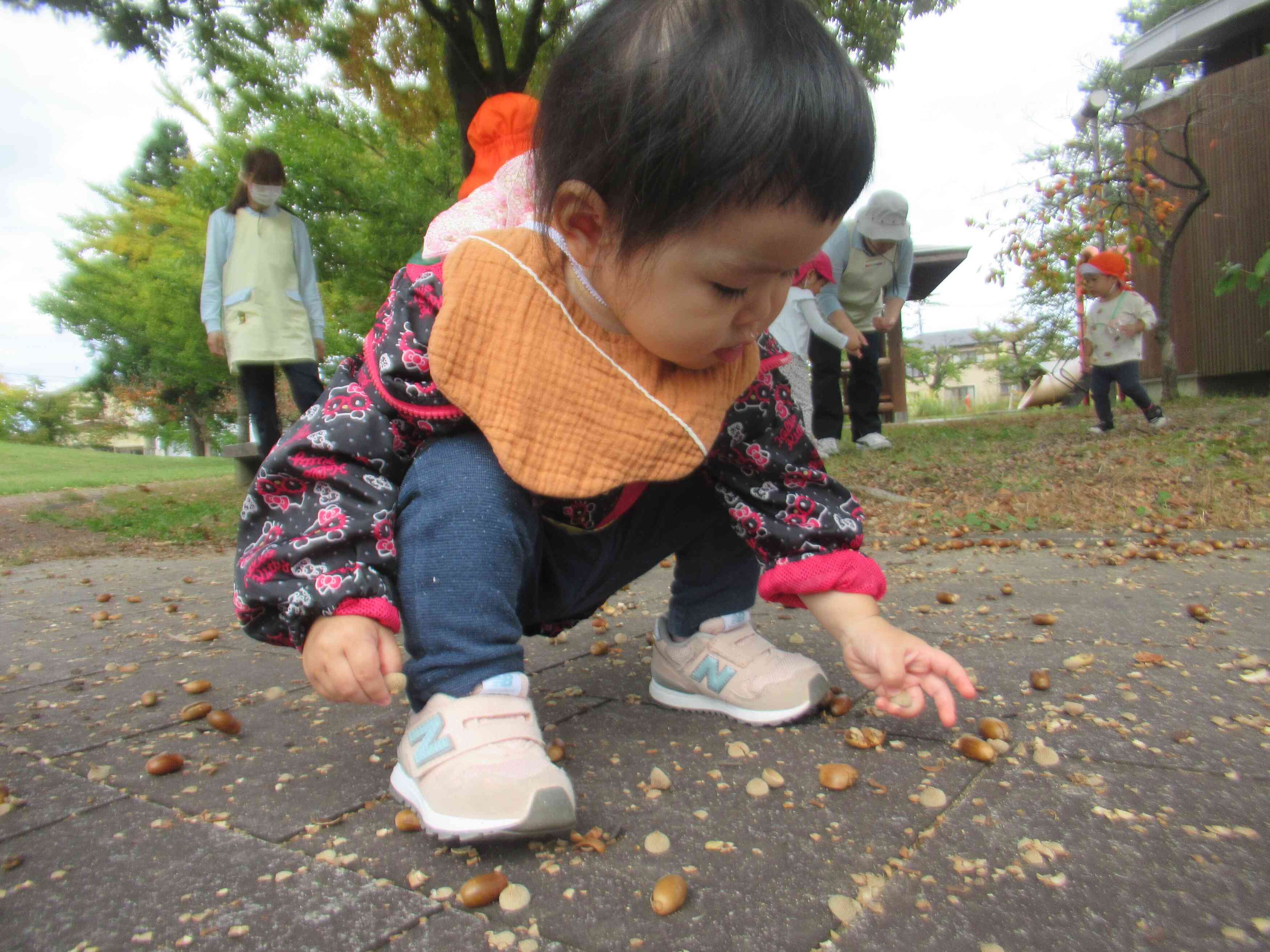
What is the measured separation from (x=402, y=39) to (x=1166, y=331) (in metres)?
7.31

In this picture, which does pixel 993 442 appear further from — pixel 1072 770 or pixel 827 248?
pixel 1072 770

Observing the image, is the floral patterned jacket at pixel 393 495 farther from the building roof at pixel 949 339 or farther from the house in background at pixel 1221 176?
the building roof at pixel 949 339

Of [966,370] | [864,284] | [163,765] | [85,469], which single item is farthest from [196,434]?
[966,370]

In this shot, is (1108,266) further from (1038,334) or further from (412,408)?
(1038,334)

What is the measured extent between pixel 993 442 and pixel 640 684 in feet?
16.4

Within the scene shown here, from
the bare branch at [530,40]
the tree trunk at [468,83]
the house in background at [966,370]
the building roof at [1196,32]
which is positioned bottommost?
the house in background at [966,370]

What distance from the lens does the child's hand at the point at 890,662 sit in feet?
3.55

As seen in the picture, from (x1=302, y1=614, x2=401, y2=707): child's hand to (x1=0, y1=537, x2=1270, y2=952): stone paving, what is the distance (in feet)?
0.52

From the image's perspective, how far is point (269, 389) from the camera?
4.70m

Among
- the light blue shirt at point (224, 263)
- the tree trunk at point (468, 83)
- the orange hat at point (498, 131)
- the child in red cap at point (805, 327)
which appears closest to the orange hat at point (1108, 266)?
the child in red cap at point (805, 327)

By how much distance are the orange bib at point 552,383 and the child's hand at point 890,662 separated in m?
0.30

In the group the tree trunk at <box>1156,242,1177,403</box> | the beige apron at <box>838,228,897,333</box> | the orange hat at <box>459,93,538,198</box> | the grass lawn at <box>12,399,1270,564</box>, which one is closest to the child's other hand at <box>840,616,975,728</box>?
the orange hat at <box>459,93,538,198</box>

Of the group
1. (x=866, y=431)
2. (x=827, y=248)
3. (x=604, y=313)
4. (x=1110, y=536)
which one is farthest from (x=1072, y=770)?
(x=866, y=431)

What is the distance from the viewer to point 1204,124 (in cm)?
983
